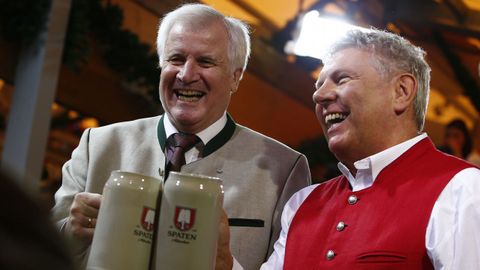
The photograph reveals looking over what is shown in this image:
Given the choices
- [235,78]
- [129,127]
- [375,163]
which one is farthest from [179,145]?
[375,163]

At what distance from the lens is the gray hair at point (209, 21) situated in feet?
6.70

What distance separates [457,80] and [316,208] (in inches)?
148

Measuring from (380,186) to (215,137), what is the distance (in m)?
0.51

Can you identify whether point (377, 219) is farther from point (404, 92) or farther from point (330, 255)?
point (404, 92)

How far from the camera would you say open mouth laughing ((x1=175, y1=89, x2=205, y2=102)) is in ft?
6.49

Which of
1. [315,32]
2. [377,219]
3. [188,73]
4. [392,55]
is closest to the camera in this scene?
[377,219]

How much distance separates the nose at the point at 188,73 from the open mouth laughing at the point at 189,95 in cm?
3

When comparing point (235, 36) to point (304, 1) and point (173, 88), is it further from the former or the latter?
point (304, 1)

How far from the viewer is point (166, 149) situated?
200 centimetres

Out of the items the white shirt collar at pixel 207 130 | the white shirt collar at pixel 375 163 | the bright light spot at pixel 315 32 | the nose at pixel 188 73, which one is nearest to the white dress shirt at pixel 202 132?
the white shirt collar at pixel 207 130

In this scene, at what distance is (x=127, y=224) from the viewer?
3.72 ft

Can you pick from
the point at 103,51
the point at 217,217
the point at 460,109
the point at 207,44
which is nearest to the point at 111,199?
the point at 217,217

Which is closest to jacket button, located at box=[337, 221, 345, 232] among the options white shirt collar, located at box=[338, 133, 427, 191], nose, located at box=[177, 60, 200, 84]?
white shirt collar, located at box=[338, 133, 427, 191]

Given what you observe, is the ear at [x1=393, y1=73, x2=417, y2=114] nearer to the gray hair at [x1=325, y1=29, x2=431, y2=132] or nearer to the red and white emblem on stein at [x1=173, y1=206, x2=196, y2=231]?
the gray hair at [x1=325, y1=29, x2=431, y2=132]
